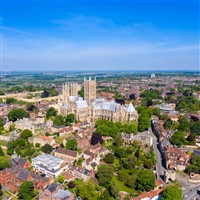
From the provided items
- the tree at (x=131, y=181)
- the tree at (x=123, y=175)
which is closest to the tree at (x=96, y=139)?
the tree at (x=123, y=175)

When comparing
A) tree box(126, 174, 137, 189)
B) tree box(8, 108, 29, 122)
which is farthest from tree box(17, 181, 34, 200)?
tree box(8, 108, 29, 122)

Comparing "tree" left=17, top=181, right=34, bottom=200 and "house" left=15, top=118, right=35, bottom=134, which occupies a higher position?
"house" left=15, top=118, right=35, bottom=134

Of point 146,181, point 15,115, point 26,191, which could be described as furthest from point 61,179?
point 15,115

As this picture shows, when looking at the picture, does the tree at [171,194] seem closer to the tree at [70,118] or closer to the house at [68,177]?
the house at [68,177]

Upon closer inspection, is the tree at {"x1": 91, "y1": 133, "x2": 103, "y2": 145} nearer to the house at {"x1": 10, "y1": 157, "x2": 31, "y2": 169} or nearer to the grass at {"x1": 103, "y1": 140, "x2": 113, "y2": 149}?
the grass at {"x1": 103, "y1": 140, "x2": 113, "y2": 149}

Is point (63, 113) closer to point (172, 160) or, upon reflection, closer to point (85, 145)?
point (85, 145)

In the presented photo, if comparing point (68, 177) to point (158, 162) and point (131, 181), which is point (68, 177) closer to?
point (131, 181)
